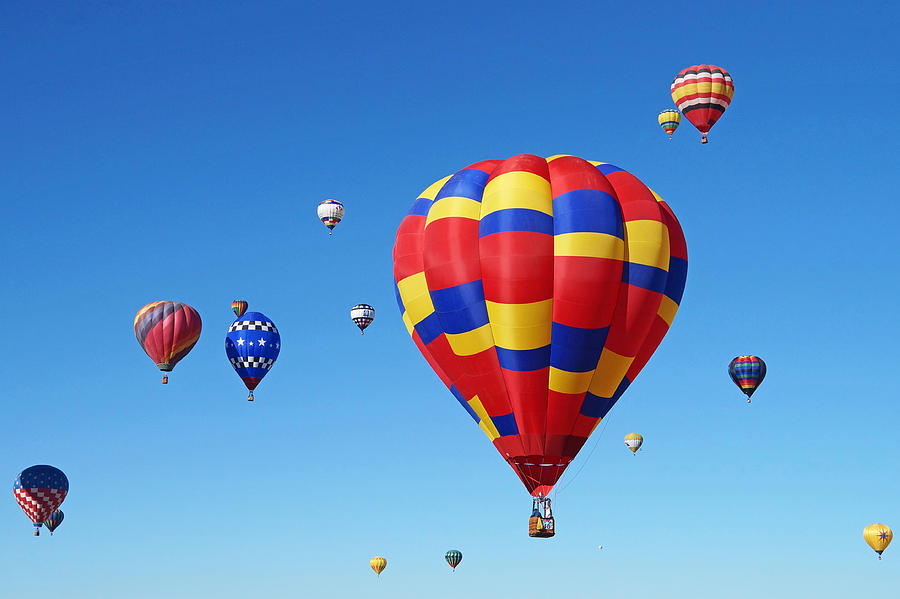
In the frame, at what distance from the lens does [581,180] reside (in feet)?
110

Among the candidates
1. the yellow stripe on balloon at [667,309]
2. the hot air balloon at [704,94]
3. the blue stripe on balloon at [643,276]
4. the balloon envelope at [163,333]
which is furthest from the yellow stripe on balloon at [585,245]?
the balloon envelope at [163,333]

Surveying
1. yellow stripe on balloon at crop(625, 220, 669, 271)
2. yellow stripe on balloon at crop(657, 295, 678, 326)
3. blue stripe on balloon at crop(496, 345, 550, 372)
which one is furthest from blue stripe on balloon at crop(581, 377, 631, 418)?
yellow stripe on balloon at crop(625, 220, 669, 271)

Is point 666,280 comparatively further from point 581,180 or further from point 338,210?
point 338,210

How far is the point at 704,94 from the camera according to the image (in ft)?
155

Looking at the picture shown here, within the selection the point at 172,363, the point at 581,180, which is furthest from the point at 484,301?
the point at 172,363

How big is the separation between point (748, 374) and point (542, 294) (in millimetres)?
24080

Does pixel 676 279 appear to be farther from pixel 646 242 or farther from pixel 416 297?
pixel 416 297

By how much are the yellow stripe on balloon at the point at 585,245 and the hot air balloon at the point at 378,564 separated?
3456 cm

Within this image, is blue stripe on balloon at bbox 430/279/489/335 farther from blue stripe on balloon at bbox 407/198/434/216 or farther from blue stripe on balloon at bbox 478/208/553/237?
blue stripe on balloon at bbox 407/198/434/216

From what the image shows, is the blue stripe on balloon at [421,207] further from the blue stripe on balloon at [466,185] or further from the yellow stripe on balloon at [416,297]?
the yellow stripe on balloon at [416,297]

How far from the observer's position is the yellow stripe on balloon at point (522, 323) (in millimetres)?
32625

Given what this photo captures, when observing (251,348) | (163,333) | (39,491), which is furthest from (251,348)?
(39,491)

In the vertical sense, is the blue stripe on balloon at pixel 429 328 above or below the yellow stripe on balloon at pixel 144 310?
below

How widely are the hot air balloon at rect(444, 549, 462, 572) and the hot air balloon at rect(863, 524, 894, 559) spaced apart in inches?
738
